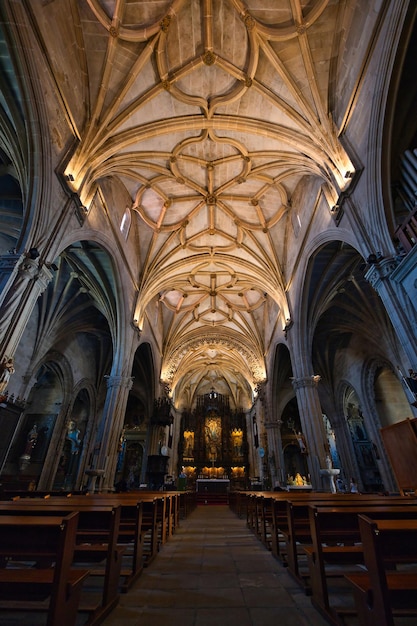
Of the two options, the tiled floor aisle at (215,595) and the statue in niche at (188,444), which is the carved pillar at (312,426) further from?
the statue in niche at (188,444)

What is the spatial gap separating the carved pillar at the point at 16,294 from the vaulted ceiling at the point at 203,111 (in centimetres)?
302

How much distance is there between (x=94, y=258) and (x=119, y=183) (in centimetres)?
357

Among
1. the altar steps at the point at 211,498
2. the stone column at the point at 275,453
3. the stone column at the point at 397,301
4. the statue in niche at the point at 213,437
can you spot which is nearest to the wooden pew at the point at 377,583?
the stone column at the point at 397,301

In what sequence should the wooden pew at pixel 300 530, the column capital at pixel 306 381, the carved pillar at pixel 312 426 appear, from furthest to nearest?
the column capital at pixel 306 381 → the carved pillar at pixel 312 426 → the wooden pew at pixel 300 530

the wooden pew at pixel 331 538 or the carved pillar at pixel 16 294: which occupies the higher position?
the carved pillar at pixel 16 294

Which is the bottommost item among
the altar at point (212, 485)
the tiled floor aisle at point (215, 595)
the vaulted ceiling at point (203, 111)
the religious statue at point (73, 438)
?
the tiled floor aisle at point (215, 595)

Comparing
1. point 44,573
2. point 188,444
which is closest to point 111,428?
point 44,573

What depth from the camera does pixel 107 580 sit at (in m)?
2.44

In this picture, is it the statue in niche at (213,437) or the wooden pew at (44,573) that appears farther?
the statue in niche at (213,437)

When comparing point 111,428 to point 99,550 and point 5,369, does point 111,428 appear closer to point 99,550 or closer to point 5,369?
point 5,369

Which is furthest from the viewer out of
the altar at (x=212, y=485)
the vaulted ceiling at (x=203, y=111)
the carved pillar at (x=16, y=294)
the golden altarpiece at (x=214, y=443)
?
the golden altarpiece at (x=214, y=443)

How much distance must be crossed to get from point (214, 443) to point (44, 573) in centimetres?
2963

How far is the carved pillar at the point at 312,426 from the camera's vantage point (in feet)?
33.3

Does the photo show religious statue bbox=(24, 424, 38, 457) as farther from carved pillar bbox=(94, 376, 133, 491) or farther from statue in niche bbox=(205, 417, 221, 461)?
statue in niche bbox=(205, 417, 221, 461)
